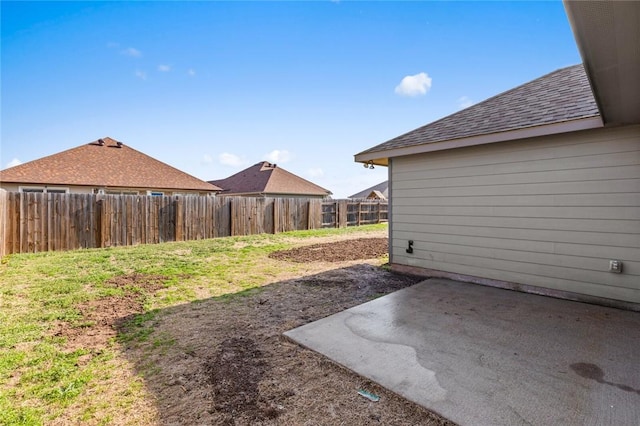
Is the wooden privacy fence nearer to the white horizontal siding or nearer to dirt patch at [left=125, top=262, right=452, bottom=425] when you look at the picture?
dirt patch at [left=125, top=262, right=452, bottom=425]

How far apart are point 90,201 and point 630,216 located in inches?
483

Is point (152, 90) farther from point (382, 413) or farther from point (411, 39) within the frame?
point (382, 413)

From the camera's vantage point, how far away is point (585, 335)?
9.38 feet

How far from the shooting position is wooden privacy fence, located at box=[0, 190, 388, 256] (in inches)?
310

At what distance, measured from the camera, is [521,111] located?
476 cm

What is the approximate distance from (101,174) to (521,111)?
16.6 meters

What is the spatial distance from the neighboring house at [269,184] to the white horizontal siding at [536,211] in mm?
17494

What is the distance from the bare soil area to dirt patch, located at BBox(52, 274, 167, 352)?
0.02 metres

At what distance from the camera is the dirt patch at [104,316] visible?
9.77 ft

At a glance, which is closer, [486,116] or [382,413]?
[382,413]

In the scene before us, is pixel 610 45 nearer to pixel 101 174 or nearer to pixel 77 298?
pixel 77 298

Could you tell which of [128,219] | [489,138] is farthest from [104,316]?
[128,219]

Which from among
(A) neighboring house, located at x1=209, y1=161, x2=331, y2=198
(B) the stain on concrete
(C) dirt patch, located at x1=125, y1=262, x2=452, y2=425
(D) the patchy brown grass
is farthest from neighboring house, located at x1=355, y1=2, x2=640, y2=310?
(A) neighboring house, located at x1=209, y1=161, x2=331, y2=198

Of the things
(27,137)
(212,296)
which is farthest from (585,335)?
(27,137)
